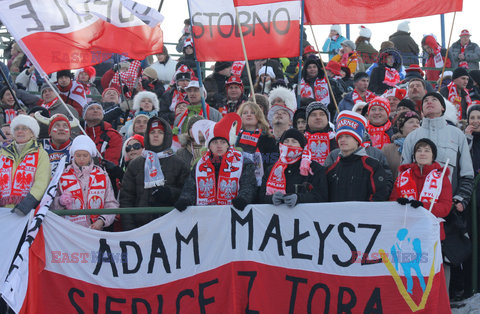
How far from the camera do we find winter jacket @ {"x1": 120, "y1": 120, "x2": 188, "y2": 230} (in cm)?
827

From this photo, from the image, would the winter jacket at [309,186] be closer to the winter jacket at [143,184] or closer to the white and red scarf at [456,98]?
the winter jacket at [143,184]

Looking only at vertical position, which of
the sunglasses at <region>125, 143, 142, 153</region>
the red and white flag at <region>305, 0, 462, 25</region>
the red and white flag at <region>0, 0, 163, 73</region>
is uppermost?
the red and white flag at <region>305, 0, 462, 25</region>

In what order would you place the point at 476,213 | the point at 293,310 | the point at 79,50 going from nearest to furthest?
the point at 293,310 < the point at 476,213 < the point at 79,50

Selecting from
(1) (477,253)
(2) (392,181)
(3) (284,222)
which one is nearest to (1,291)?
(3) (284,222)

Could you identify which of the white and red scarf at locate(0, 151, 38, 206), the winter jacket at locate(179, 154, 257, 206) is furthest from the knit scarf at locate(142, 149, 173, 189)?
the white and red scarf at locate(0, 151, 38, 206)

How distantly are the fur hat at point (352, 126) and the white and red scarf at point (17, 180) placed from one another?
9.93 feet

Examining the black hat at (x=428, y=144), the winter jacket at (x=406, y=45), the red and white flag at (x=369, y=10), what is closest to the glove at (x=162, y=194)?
the black hat at (x=428, y=144)

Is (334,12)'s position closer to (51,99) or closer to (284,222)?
(284,222)

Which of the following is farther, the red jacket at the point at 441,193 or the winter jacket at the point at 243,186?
the winter jacket at the point at 243,186

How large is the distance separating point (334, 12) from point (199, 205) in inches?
137

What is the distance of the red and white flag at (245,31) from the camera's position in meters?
10.2

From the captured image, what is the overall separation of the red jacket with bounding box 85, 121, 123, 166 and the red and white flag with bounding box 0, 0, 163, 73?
948mm

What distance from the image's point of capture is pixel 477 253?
320 inches

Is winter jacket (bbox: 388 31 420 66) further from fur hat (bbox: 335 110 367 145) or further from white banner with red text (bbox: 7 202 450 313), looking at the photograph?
white banner with red text (bbox: 7 202 450 313)
